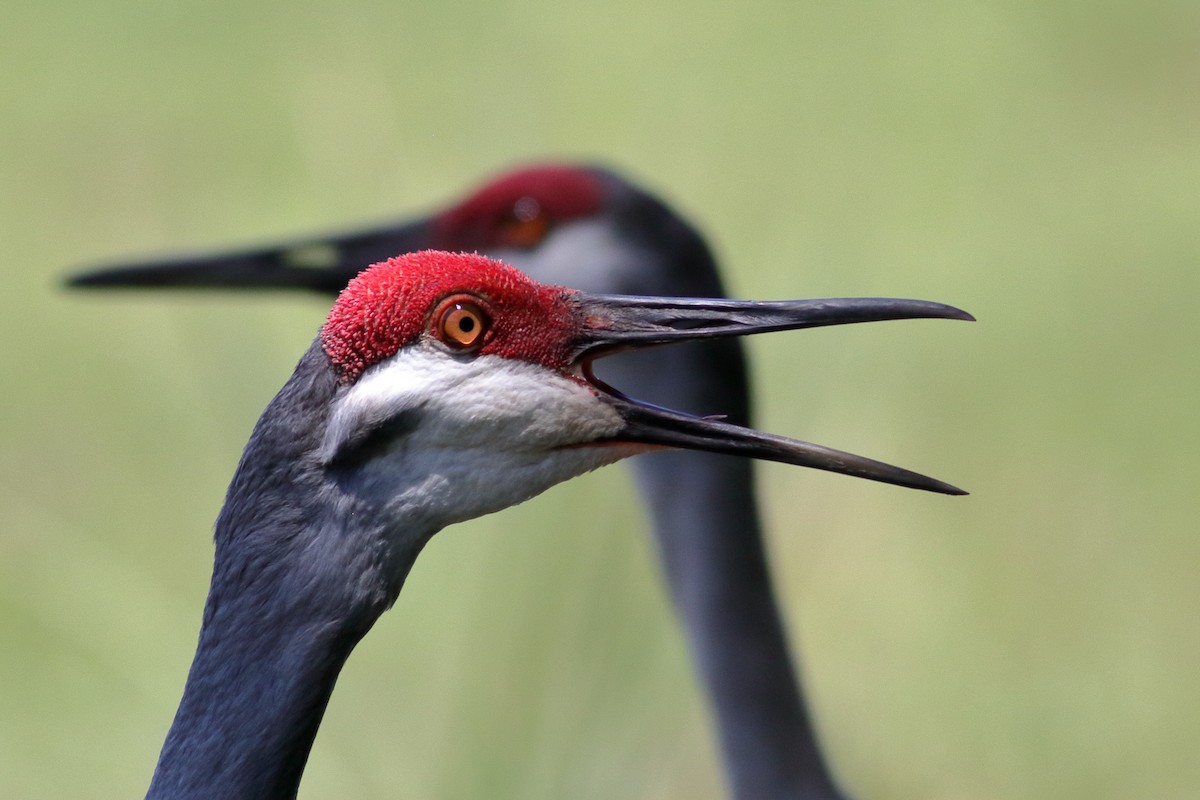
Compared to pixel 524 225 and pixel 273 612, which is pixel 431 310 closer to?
pixel 273 612

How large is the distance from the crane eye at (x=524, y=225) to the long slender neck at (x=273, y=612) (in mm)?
1025

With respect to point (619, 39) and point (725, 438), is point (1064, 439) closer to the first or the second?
point (619, 39)

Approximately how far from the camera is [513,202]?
2.17 metres

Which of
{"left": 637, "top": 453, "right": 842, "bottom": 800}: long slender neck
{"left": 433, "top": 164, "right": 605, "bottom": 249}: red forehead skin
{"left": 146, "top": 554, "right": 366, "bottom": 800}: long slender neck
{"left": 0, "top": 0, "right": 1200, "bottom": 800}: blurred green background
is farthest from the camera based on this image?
{"left": 0, "top": 0, "right": 1200, "bottom": 800}: blurred green background

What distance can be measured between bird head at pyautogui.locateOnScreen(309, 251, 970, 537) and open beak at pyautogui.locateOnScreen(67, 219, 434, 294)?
964 mm

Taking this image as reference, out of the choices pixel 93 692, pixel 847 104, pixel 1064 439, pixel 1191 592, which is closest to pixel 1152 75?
pixel 847 104

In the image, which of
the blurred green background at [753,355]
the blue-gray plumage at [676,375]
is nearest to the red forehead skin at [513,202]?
the blue-gray plumage at [676,375]

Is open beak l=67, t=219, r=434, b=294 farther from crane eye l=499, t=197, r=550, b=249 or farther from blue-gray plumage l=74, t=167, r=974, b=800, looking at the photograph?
crane eye l=499, t=197, r=550, b=249

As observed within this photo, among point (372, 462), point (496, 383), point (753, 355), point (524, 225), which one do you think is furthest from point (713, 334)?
point (753, 355)

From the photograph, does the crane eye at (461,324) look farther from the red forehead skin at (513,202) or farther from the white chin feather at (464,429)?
the red forehead skin at (513,202)

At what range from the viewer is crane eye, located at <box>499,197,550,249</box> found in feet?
7.09

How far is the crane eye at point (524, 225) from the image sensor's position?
2160mm

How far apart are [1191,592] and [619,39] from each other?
3.39 metres

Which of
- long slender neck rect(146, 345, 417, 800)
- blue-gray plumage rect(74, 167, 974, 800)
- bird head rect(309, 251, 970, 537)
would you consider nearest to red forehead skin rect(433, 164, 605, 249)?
blue-gray plumage rect(74, 167, 974, 800)
